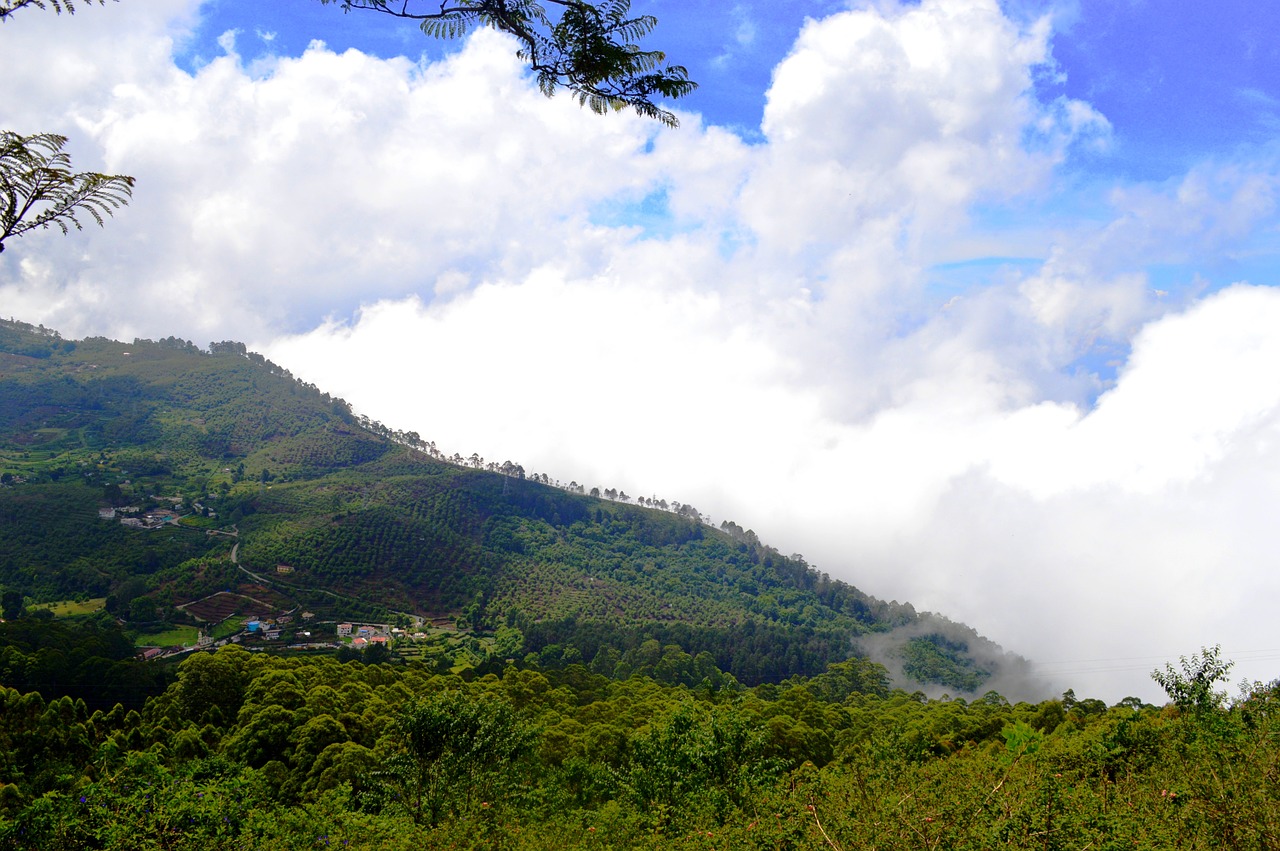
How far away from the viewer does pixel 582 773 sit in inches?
1094

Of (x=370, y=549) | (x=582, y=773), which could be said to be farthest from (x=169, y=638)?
(x=582, y=773)

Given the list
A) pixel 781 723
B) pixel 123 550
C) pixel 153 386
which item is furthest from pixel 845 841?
pixel 153 386

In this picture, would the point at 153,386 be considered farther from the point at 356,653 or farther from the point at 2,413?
the point at 356,653

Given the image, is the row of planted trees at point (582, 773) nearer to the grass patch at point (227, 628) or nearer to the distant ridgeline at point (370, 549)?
the distant ridgeline at point (370, 549)

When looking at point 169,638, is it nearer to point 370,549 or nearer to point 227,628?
point 227,628

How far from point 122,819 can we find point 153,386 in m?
211

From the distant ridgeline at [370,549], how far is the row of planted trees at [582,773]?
63.0 feet

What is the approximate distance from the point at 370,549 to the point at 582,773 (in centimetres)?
9308

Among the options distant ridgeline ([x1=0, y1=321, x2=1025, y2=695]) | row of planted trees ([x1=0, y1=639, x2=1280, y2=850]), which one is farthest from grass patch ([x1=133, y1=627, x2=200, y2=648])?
row of planted trees ([x1=0, y1=639, x2=1280, y2=850])

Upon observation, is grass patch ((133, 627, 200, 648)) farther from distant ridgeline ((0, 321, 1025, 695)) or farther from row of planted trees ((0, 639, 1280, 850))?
row of planted trees ((0, 639, 1280, 850))

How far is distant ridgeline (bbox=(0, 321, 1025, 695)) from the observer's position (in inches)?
3462

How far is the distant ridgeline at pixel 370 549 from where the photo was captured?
87.9 meters

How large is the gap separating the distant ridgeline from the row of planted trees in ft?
63.0

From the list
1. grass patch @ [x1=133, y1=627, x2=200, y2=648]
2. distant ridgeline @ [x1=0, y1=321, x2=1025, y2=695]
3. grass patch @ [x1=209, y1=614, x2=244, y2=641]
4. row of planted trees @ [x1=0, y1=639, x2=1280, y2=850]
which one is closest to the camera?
row of planted trees @ [x1=0, y1=639, x2=1280, y2=850]
